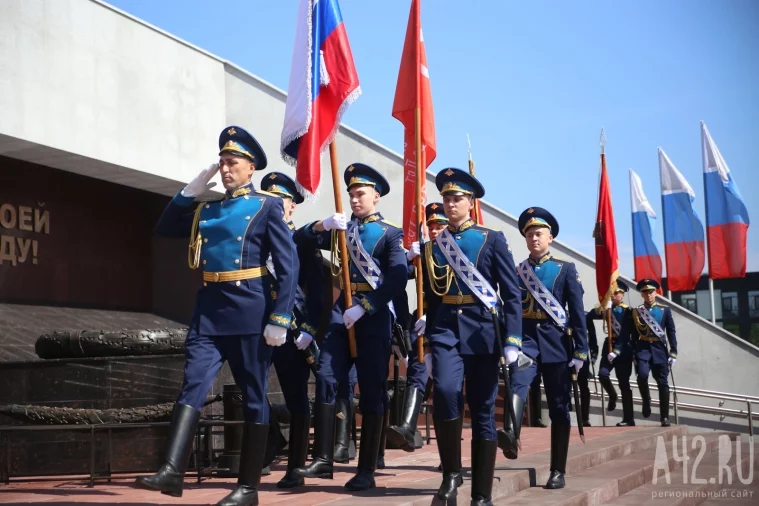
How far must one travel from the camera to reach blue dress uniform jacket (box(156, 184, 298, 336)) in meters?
5.27

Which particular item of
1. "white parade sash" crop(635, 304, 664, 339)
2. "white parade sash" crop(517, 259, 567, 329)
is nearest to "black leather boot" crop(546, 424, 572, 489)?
"white parade sash" crop(517, 259, 567, 329)

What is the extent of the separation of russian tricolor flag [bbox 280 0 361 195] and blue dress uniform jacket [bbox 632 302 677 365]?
28.8 ft

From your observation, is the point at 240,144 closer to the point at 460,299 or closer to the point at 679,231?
the point at 460,299

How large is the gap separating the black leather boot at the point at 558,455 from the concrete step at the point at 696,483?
0.44 meters

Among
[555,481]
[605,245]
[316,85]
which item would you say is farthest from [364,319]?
[605,245]

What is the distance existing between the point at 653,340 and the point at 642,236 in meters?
5.40

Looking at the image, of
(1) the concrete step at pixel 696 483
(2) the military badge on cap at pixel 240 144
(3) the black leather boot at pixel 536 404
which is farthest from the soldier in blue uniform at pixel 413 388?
(3) the black leather boot at pixel 536 404

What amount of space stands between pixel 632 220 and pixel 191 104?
970 centimetres

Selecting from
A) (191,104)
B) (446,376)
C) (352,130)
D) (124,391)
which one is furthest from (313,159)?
(352,130)

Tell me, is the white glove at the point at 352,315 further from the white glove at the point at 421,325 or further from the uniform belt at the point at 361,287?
the white glove at the point at 421,325

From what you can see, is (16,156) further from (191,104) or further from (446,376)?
(446,376)

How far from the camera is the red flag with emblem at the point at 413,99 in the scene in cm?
862

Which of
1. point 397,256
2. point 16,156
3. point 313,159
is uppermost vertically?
point 16,156

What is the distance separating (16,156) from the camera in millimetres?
12078
